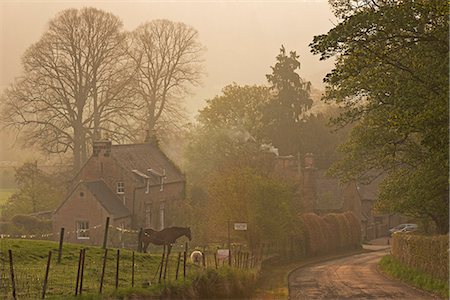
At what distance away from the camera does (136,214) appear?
6378 cm

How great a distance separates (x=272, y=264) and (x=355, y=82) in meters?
20.7

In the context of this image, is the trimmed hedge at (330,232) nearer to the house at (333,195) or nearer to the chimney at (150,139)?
the house at (333,195)

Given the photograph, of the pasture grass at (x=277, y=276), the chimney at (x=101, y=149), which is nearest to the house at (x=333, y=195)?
the pasture grass at (x=277, y=276)

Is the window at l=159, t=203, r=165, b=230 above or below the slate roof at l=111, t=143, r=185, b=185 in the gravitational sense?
below

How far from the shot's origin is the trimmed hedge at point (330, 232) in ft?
208

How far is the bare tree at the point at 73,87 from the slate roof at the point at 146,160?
322cm

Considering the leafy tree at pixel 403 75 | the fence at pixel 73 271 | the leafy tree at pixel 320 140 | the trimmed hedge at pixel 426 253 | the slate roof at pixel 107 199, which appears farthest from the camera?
the leafy tree at pixel 320 140

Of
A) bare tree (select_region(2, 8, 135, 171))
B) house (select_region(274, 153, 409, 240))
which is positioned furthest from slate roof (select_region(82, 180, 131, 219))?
house (select_region(274, 153, 409, 240))

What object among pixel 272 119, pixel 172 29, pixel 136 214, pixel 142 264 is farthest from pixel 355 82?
pixel 272 119

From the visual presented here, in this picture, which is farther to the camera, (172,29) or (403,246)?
(172,29)

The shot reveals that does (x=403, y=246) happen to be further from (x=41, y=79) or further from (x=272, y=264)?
(x=41, y=79)

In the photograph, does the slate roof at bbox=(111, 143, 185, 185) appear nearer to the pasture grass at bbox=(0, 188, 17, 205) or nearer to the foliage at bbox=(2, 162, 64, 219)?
the foliage at bbox=(2, 162, 64, 219)

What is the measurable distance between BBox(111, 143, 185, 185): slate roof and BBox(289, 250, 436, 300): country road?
1916 centimetres

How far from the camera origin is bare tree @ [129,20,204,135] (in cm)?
7956
